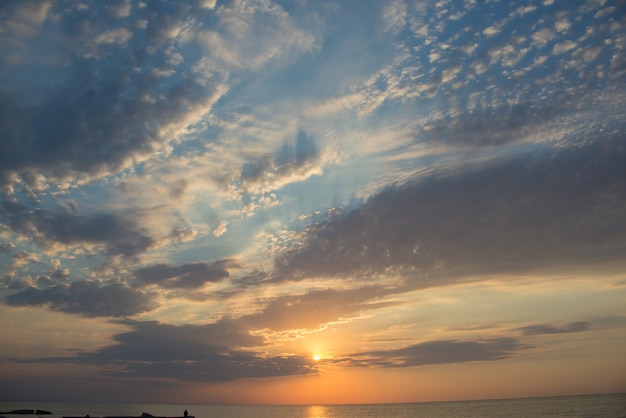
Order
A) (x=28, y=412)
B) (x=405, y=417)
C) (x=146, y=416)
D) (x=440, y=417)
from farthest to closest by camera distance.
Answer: (x=405, y=417), (x=440, y=417), (x=28, y=412), (x=146, y=416)

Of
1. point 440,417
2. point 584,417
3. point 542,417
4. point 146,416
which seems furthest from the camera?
point 440,417

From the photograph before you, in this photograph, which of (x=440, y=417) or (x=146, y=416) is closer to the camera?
(x=146, y=416)

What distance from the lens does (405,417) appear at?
655 ft

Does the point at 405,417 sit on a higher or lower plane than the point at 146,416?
lower

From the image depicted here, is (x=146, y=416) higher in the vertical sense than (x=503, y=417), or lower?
higher

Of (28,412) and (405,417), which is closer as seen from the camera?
(28,412)

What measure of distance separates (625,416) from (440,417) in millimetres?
65096

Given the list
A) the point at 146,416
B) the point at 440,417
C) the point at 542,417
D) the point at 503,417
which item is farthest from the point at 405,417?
the point at 146,416

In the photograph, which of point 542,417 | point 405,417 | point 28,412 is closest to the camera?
point 28,412

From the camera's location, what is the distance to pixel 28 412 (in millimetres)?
137625

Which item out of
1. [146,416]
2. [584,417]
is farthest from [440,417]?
[146,416]

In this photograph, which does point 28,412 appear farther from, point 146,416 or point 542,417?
point 542,417

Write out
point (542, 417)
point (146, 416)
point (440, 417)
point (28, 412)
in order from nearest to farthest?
1. point (146, 416)
2. point (28, 412)
3. point (542, 417)
4. point (440, 417)

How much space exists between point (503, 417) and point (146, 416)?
430 feet
